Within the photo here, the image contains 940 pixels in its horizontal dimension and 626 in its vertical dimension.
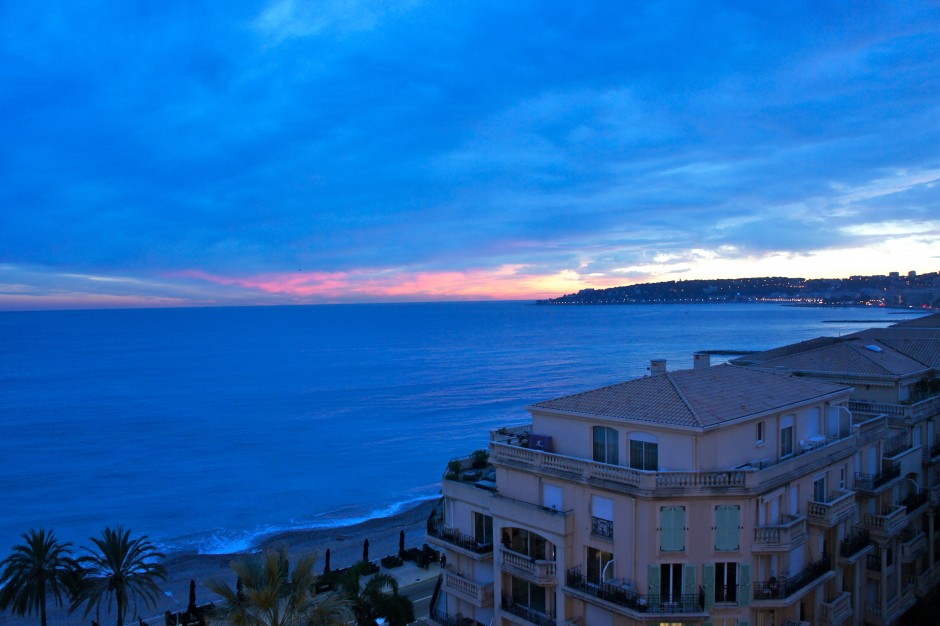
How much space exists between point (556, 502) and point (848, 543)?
12.0m

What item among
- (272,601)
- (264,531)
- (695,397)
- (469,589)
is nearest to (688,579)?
(695,397)

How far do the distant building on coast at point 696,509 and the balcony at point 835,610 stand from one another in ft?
0.22

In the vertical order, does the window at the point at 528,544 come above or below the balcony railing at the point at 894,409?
below

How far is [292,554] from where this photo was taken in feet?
158

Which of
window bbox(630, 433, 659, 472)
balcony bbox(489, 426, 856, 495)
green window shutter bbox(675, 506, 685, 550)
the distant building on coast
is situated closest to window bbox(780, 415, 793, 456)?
the distant building on coast

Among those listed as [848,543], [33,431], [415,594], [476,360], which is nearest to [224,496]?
[415,594]

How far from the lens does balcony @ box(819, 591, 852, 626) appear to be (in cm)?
2316

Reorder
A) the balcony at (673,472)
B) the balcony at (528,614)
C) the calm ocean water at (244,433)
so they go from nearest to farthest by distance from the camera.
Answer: the balcony at (673,472)
the balcony at (528,614)
the calm ocean water at (244,433)

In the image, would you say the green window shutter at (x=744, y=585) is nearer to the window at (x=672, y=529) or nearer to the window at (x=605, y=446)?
the window at (x=672, y=529)

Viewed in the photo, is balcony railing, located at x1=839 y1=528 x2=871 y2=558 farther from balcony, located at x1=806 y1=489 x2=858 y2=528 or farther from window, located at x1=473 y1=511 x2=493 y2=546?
window, located at x1=473 y1=511 x2=493 y2=546

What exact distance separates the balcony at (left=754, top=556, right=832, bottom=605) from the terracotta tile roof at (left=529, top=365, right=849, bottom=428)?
5.27 metres

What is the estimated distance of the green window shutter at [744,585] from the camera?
19.8 metres

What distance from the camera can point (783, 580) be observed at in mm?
20672

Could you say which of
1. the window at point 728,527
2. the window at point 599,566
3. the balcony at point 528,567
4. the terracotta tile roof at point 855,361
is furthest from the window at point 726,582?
the terracotta tile roof at point 855,361
